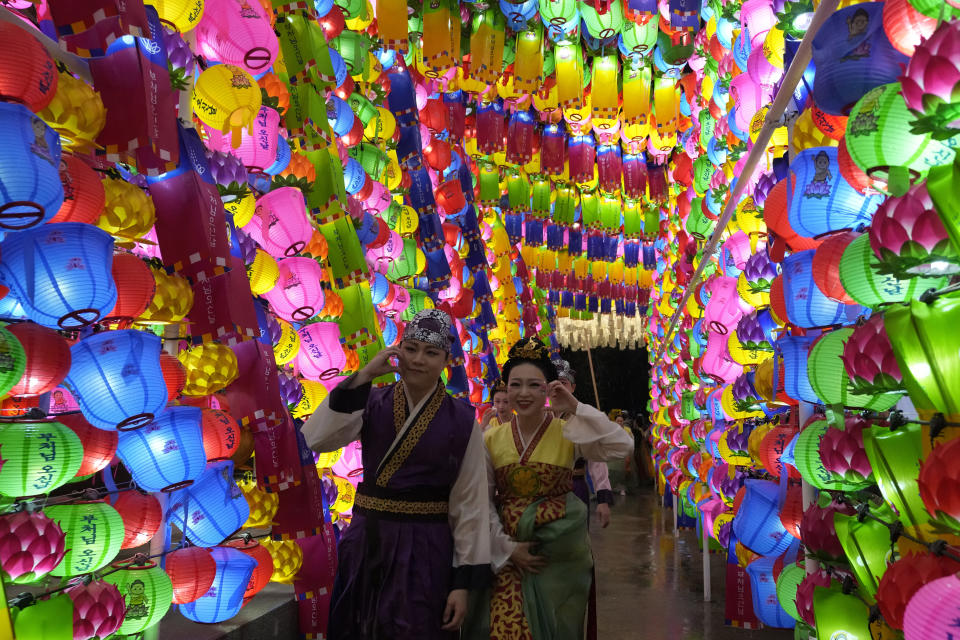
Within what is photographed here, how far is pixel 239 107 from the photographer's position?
118 inches

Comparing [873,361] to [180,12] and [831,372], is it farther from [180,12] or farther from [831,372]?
[180,12]

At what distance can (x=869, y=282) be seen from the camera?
71.5 inches

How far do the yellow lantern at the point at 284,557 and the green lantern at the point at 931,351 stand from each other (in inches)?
106

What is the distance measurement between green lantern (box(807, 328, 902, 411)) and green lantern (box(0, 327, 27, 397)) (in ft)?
7.20

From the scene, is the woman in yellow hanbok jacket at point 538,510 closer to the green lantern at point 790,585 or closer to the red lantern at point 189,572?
the green lantern at point 790,585

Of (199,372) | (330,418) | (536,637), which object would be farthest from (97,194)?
(536,637)

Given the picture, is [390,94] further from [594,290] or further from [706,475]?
[594,290]

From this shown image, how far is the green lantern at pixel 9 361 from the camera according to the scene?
1922 millimetres

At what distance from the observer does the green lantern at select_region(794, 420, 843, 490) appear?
7.93ft

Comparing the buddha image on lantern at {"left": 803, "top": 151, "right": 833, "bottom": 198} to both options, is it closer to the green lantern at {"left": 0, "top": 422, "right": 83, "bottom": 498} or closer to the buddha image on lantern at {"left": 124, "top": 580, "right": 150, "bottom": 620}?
the green lantern at {"left": 0, "top": 422, "right": 83, "bottom": 498}

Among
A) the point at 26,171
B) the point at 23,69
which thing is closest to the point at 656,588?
the point at 26,171

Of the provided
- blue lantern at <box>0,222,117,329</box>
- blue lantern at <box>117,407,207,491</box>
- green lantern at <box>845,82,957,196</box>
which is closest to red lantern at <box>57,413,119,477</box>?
blue lantern at <box>117,407,207,491</box>

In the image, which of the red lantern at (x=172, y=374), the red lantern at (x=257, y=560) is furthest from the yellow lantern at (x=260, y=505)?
the red lantern at (x=172, y=374)

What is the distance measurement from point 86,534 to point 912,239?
231 cm
